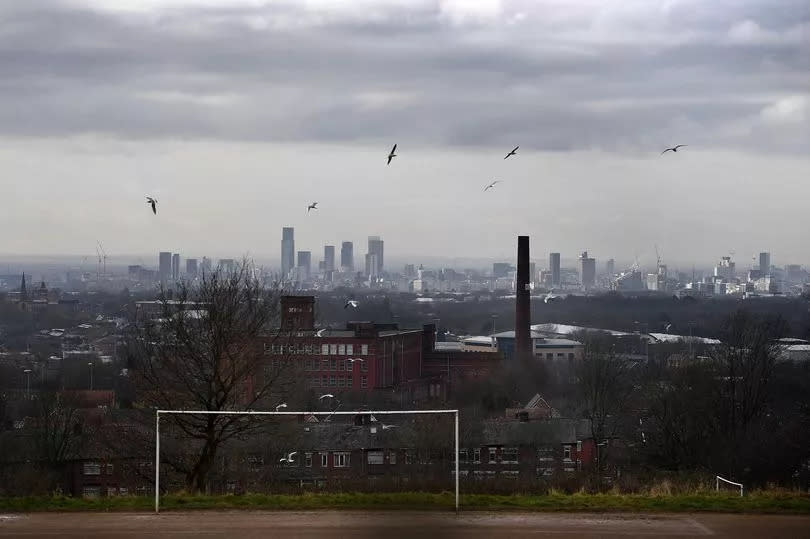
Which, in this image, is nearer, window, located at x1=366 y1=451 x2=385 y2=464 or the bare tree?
the bare tree

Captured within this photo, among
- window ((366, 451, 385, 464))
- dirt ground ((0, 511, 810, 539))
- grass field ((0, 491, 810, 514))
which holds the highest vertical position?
grass field ((0, 491, 810, 514))

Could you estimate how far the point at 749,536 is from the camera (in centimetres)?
1931

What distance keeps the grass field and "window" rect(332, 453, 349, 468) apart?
2178 centimetres

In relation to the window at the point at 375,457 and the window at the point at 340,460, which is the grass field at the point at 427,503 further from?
the window at the point at 340,460

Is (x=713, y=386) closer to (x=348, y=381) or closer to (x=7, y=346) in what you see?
(x=348, y=381)

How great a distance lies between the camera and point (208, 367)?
94.6 ft

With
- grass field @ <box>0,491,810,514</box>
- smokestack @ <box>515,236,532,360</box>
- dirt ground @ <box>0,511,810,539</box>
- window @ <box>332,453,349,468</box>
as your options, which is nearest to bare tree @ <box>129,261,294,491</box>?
grass field @ <box>0,491,810,514</box>

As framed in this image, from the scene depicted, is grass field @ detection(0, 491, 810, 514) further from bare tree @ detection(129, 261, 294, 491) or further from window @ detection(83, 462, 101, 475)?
window @ detection(83, 462, 101, 475)

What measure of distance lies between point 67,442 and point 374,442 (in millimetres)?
11809

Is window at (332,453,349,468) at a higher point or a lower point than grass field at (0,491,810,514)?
lower

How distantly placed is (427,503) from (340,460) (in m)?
24.1

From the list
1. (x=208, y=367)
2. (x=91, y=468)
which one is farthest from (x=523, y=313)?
(x=208, y=367)

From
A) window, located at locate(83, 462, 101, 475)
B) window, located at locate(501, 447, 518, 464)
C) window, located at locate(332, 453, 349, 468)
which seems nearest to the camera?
window, located at locate(83, 462, 101, 475)

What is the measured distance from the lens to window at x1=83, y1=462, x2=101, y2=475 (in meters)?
41.9
